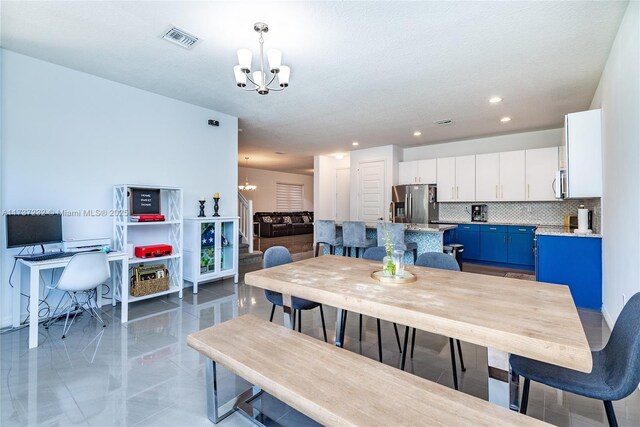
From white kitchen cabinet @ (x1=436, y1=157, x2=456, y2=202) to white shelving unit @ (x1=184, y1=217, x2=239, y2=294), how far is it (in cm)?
457

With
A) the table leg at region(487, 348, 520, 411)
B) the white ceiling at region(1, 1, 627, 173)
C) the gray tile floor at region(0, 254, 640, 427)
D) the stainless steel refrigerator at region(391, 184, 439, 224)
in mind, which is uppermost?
the white ceiling at region(1, 1, 627, 173)

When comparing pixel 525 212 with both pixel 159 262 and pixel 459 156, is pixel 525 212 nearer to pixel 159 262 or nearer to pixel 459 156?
pixel 459 156

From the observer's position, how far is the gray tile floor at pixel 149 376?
1.75m

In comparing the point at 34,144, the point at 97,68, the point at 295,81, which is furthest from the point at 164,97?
the point at 295,81

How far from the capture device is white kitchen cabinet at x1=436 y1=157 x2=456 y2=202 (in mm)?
6449

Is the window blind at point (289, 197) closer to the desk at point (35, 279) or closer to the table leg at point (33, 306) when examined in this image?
the desk at point (35, 279)

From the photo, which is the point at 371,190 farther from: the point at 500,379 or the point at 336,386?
the point at 336,386

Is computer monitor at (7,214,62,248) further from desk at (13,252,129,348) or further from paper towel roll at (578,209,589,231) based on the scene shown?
paper towel roll at (578,209,589,231)

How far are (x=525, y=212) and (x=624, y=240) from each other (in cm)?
394

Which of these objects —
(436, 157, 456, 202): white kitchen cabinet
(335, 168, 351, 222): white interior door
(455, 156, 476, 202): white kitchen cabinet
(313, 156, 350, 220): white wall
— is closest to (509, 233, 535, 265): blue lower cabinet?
(455, 156, 476, 202): white kitchen cabinet

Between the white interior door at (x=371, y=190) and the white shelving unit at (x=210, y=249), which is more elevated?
the white interior door at (x=371, y=190)

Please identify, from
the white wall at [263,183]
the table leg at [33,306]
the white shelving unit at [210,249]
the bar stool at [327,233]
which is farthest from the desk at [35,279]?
the white wall at [263,183]

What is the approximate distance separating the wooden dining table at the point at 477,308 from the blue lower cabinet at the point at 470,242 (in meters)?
4.49

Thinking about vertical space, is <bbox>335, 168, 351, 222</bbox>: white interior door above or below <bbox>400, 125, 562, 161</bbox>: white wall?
below
